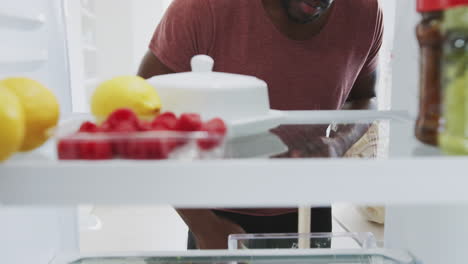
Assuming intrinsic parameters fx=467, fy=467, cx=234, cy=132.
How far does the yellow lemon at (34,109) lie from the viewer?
0.50 meters

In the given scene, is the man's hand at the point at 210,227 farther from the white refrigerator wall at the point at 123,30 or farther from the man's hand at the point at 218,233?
the white refrigerator wall at the point at 123,30

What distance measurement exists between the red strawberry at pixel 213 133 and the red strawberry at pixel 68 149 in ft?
0.39

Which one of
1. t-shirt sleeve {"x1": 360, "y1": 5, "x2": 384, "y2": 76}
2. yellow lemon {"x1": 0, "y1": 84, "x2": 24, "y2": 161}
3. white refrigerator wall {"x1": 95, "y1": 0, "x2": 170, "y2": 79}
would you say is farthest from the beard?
white refrigerator wall {"x1": 95, "y1": 0, "x2": 170, "y2": 79}

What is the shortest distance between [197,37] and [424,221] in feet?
2.34

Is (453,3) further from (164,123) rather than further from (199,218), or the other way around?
(199,218)

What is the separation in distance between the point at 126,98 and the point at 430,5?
361 millimetres

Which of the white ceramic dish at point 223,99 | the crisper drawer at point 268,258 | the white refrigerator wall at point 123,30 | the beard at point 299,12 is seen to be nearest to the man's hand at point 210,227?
the crisper drawer at point 268,258

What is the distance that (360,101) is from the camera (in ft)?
4.66

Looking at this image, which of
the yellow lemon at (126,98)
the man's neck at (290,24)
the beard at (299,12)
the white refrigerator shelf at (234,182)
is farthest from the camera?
the man's neck at (290,24)

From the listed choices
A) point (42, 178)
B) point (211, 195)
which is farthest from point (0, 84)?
point (211, 195)

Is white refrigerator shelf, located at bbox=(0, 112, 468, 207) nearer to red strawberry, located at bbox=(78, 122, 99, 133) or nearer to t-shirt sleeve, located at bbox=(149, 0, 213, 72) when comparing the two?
red strawberry, located at bbox=(78, 122, 99, 133)

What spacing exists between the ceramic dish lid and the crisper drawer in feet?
1.06

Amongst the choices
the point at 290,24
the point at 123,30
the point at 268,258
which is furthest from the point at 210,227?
the point at 123,30

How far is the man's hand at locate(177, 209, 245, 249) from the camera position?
126cm
